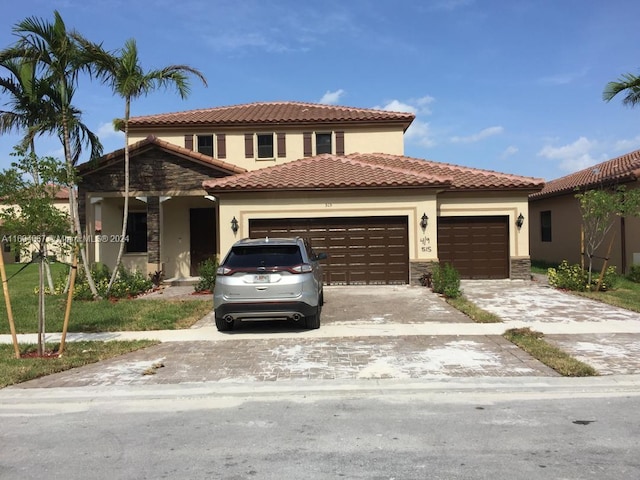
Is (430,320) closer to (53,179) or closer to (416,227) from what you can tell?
(416,227)

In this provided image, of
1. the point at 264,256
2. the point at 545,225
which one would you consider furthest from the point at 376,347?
the point at 545,225

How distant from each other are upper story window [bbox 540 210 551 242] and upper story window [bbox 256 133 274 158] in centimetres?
1324

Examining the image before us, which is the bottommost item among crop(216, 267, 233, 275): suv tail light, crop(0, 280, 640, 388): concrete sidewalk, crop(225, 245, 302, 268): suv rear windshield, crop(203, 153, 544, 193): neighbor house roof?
crop(0, 280, 640, 388): concrete sidewalk

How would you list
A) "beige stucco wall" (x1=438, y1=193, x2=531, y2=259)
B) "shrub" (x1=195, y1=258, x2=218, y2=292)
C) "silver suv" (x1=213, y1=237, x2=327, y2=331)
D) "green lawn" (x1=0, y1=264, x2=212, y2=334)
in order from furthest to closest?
"beige stucco wall" (x1=438, y1=193, x2=531, y2=259), "shrub" (x1=195, y1=258, x2=218, y2=292), "green lawn" (x1=0, y1=264, x2=212, y2=334), "silver suv" (x1=213, y1=237, x2=327, y2=331)

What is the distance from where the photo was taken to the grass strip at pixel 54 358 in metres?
6.90

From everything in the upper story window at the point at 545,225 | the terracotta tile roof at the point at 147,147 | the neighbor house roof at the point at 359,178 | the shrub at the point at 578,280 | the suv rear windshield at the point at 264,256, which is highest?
the terracotta tile roof at the point at 147,147

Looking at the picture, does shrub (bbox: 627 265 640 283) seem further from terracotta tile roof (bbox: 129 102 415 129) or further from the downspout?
terracotta tile roof (bbox: 129 102 415 129)

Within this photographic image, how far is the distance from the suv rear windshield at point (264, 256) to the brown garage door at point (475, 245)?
30.5 feet

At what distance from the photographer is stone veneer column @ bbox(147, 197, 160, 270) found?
58.2 ft

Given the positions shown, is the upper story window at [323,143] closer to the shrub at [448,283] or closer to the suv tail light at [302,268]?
the shrub at [448,283]

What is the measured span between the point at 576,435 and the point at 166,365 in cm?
536

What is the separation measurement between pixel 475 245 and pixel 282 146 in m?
8.72

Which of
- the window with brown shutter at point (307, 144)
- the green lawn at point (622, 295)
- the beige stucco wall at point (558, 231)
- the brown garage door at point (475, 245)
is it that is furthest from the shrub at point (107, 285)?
the beige stucco wall at point (558, 231)

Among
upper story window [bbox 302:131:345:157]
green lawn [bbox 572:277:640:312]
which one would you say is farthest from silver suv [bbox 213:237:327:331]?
upper story window [bbox 302:131:345:157]
